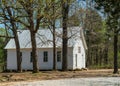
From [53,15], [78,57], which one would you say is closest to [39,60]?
[78,57]

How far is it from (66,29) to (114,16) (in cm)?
1562

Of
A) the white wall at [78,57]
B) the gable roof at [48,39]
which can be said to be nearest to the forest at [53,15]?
the gable roof at [48,39]

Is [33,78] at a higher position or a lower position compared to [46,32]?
lower

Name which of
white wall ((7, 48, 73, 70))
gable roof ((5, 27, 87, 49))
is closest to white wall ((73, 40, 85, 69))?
white wall ((7, 48, 73, 70))

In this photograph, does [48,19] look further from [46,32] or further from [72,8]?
[46,32]

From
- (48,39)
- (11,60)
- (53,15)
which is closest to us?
(53,15)

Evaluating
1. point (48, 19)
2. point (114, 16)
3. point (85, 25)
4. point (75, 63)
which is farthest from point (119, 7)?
point (85, 25)

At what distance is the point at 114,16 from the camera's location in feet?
106

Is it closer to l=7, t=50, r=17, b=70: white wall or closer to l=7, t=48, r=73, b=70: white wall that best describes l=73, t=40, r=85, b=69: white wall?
l=7, t=48, r=73, b=70: white wall

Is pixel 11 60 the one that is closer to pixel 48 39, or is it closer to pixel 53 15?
pixel 48 39

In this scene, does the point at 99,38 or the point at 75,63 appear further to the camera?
the point at 99,38

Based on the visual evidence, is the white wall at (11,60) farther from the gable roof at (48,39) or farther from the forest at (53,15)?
Result: the forest at (53,15)

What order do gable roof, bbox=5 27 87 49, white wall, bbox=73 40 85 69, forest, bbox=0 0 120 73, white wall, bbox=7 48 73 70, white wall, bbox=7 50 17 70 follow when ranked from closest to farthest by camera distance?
forest, bbox=0 0 120 73 < gable roof, bbox=5 27 87 49 < white wall, bbox=7 48 73 70 < white wall, bbox=73 40 85 69 < white wall, bbox=7 50 17 70

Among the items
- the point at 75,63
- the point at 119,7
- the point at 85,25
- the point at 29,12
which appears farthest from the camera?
the point at 85,25
